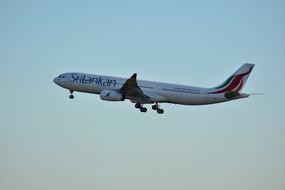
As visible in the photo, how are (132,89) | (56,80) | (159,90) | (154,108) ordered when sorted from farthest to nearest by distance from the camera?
(56,80) < (154,108) < (159,90) < (132,89)

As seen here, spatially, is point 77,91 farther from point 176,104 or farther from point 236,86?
point 236,86

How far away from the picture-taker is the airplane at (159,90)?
6556 cm

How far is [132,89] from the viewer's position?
217 feet

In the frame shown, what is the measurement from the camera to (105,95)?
217 ft

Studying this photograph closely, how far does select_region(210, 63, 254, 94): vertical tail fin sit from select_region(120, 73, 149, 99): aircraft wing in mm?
8429

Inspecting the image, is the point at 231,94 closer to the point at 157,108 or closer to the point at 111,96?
the point at 157,108

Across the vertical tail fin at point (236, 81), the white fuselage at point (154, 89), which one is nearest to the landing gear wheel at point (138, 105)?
the white fuselage at point (154, 89)

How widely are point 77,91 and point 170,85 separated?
12.5 m

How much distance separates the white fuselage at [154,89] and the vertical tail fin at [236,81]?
50.1 inches

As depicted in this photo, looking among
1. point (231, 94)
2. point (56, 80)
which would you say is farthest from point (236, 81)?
point (56, 80)

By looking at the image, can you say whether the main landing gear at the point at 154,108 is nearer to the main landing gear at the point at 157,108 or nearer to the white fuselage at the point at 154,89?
the main landing gear at the point at 157,108

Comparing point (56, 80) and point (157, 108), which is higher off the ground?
point (56, 80)

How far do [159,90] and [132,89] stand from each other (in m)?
3.79

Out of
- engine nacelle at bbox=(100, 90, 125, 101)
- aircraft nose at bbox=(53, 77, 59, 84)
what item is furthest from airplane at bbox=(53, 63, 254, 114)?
aircraft nose at bbox=(53, 77, 59, 84)
